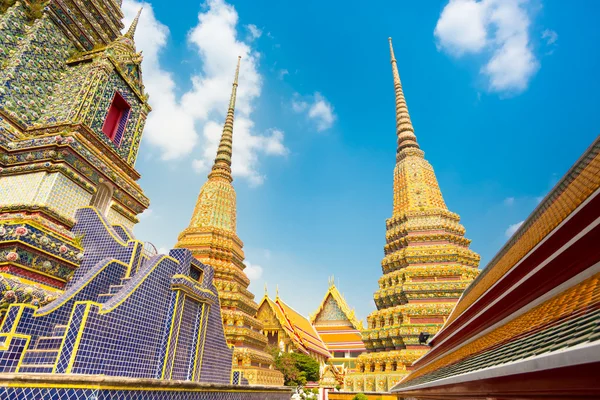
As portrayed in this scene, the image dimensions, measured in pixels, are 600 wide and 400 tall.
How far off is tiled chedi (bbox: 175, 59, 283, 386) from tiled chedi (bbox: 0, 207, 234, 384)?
7.31 metres

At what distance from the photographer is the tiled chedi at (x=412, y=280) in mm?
14164

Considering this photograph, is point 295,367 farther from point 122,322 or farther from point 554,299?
point 554,299

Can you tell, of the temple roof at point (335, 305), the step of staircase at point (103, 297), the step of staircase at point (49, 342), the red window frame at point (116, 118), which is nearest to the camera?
the step of staircase at point (49, 342)

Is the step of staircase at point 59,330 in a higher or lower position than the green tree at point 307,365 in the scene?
lower

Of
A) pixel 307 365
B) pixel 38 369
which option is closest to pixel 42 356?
pixel 38 369

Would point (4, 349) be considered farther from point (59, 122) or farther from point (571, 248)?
point (571, 248)

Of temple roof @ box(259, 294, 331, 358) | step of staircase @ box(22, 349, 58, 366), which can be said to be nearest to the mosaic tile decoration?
step of staircase @ box(22, 349, 58, 366)

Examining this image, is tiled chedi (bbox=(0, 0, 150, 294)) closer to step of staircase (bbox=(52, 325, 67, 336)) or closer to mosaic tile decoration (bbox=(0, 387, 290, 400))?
step of staircase (bbox=(52, 325, 67, 336))

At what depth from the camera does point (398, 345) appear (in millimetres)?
14508

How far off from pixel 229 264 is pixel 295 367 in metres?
9.14

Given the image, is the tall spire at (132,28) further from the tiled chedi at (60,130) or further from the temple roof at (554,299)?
the temple roof at (554,299)

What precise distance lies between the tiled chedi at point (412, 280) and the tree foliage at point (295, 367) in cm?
661

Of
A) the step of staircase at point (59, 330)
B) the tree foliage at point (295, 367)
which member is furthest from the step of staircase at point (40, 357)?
the tree foliage at point (295, 367)

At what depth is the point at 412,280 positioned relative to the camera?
15734 mm
